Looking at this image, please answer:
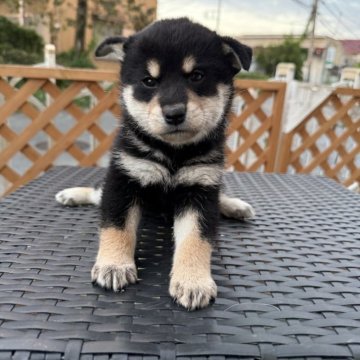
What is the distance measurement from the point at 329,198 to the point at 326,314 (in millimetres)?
1285

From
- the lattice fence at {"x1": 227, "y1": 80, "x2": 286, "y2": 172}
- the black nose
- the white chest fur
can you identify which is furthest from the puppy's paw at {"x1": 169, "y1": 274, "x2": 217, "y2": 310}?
the lattice fence at {"x1": 227, "y1": 80, "x2": 286, "y2": 172}

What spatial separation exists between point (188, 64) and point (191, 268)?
2.39ft

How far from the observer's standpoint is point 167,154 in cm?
152

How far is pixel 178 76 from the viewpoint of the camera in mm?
1403

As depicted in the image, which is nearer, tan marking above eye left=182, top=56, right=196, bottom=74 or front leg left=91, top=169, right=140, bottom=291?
front leg left=91, top=169, right=140, bottom=291

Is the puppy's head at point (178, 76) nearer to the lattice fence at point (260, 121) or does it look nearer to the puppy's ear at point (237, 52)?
the puppy's ear at point (237, 52)

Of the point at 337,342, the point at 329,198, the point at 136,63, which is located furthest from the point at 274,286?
the point at 329,198

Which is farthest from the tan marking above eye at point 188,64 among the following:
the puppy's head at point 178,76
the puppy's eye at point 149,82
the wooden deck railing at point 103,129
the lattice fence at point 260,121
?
the lattice fence at point 260,121

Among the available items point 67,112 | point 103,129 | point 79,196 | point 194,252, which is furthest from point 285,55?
point 194,252

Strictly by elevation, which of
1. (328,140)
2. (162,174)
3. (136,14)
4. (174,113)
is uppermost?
(136,14)

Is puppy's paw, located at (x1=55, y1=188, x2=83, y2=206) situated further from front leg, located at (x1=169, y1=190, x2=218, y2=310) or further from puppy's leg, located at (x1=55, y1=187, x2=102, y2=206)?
front leg, located at (x1=169, y1=190, x2=218, y2=310)

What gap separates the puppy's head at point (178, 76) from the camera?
137 cm

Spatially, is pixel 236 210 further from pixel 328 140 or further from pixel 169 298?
pixel 328 140

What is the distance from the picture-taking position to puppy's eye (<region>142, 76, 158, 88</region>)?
4.76 ft
